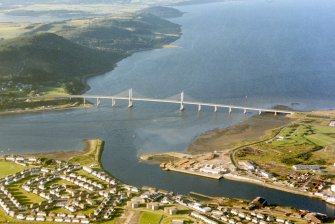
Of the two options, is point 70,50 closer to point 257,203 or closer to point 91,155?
point 91,155

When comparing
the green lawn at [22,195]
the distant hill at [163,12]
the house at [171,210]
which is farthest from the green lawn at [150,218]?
the distant hill at [163,12]

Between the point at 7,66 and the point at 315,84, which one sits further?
the point at 7,66

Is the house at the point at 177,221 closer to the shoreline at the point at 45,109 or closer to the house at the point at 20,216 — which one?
the house at the point at 20,216

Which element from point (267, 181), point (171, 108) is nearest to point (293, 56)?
point (171, 108)

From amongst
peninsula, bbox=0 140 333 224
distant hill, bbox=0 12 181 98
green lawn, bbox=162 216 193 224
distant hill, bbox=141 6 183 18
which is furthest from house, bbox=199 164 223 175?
distant hill, bbox=141 6 183 18

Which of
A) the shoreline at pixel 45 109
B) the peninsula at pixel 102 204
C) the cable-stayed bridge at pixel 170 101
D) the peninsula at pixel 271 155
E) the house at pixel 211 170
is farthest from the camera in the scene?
the shoreline at pixel 45 109

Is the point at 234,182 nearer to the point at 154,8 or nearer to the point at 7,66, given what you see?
the point at 7,66
